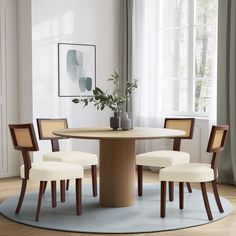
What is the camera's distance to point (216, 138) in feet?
16.3

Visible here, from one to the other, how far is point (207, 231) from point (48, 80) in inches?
141

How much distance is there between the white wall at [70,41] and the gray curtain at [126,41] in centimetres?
9

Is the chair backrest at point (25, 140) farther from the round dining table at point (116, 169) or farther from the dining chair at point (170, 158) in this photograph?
the dining chair at point (170, 158)

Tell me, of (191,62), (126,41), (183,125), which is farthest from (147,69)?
(183,125)

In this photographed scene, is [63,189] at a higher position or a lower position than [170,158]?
lower

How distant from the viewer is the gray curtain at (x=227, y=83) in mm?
6504

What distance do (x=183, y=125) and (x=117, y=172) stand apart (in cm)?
125

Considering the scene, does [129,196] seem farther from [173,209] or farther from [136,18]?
[136,18]

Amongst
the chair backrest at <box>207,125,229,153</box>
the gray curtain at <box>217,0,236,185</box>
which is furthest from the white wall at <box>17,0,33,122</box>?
the chair backrest at <box>207,125,229,153</box>

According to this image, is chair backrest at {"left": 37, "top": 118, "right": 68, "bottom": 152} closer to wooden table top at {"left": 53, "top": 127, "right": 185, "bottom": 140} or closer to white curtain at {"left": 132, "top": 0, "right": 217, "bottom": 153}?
wooden table top at {"left": 53, "top": 127, "right": 185, "bottom": 140}

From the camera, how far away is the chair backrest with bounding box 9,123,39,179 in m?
4.86

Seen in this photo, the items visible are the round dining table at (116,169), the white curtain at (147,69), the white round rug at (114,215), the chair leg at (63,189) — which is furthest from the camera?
the white curtain at (147,69)

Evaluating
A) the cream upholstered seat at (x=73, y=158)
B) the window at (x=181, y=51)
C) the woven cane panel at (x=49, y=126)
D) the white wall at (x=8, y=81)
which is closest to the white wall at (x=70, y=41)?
the white wall at (x=8, y=81)

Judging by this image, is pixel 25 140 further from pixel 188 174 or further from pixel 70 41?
pixel 70 41
